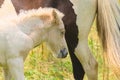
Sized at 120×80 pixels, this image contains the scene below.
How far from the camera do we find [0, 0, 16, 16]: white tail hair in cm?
607

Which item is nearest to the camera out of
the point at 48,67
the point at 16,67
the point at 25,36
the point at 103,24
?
the point at 16,67

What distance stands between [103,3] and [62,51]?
0.83m

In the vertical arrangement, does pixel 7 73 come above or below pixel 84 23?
below

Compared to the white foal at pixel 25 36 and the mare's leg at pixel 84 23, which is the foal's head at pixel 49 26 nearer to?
the white foal at pixel 25 36

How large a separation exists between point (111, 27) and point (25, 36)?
1199 mm

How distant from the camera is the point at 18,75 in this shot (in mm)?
5344

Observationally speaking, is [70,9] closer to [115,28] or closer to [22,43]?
[115,28]

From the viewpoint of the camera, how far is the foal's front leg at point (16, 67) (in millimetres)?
5305

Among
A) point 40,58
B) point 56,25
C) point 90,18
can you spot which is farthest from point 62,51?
point 40,58

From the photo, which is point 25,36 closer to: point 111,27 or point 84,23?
point 84,23

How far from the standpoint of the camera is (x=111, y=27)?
20.3ft

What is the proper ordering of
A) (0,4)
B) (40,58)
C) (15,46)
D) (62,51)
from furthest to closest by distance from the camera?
1. (40,58)
2. (0,4)
3. (62,51)
4. (15,46)

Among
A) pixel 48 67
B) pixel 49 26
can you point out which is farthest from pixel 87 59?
pixel 48 67

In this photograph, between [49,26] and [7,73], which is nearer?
[49,26]
